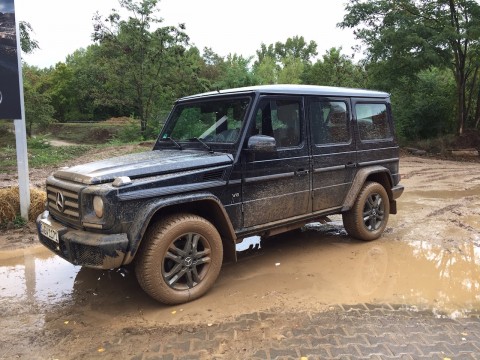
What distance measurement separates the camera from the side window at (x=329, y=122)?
480cm

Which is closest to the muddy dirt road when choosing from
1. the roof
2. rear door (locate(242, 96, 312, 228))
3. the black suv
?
the black suv

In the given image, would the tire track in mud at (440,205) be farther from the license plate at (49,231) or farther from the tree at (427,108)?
the tree at (427,108)

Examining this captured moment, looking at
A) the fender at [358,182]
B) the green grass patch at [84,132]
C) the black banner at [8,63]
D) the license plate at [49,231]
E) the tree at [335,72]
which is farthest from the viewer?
the green grass patch at [84,132]

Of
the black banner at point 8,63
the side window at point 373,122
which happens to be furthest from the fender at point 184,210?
the black banner at point 8,63

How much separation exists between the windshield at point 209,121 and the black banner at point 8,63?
8.71 feet

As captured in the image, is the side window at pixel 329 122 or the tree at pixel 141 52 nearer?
the side window at pixel 329 122

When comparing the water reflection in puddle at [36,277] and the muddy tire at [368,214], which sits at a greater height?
the muddy tire at [368,214]

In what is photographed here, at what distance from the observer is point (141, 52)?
22688 millimetres

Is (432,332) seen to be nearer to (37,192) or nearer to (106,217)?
(106,217)

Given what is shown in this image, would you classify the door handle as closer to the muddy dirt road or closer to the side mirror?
the side mirror

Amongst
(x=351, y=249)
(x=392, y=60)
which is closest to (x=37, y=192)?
(x=351, y=249)

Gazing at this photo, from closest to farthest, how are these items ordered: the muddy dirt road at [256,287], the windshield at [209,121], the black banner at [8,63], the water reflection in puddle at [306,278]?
1. the muddy dirt road at [256,287]
2. the water reflection in puddle at [306,278]
3. the windshield at [209,121]
4. the black banner at [8,63]

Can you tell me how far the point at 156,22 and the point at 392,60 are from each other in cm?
1297

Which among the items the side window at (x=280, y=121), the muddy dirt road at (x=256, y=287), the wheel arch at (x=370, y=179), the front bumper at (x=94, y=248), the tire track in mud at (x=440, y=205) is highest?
the side window at (x=280, y=121)
